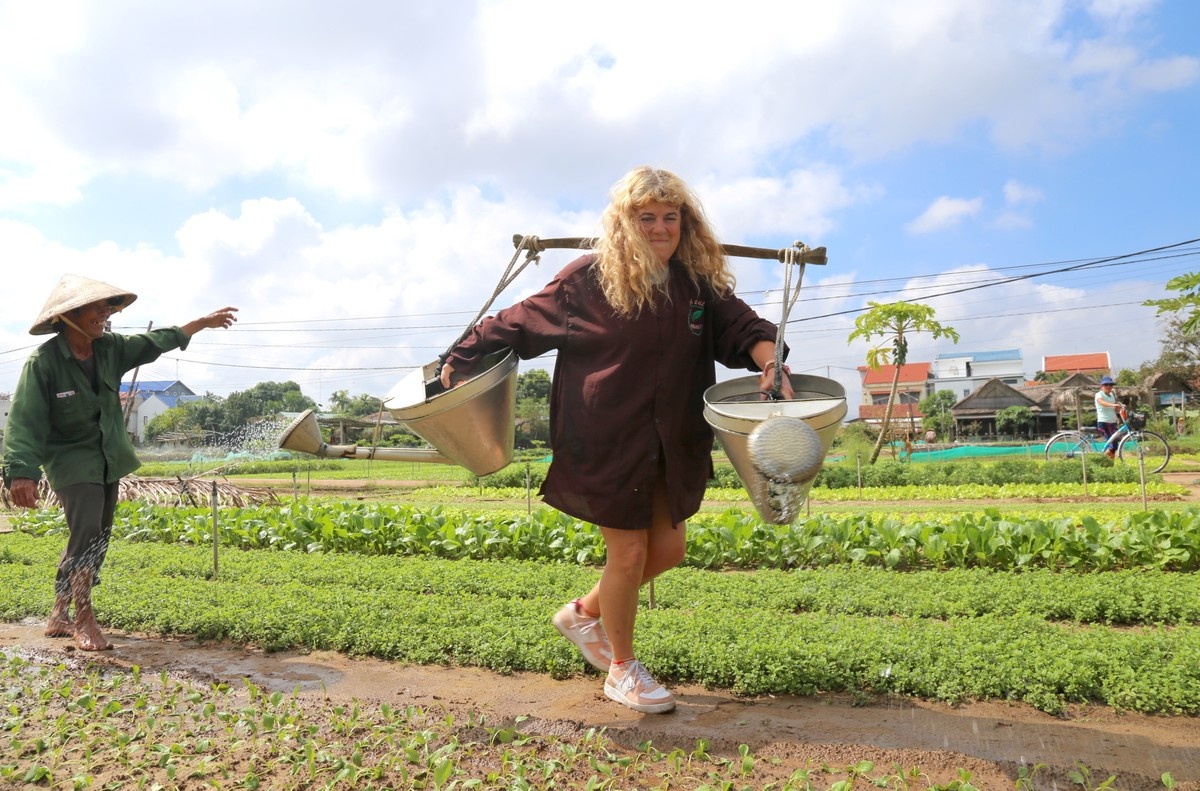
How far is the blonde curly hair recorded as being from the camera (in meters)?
2.55

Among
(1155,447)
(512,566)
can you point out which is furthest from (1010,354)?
(512,566)

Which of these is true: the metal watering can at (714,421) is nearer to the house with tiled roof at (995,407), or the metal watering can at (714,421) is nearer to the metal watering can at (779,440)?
the metal watering can at (779,440)

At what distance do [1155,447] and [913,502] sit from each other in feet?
24.8

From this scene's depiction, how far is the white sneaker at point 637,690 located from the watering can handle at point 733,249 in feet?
4.43

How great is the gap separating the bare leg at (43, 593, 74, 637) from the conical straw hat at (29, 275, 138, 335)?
124cm

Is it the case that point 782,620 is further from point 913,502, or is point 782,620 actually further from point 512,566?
point 913,502

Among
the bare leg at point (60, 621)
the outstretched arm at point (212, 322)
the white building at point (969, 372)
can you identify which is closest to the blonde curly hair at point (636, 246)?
the outstretched arm at point (212, 322)

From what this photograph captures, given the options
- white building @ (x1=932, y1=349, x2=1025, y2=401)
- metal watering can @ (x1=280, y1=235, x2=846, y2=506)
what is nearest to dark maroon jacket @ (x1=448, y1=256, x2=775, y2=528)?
metal watering can @ (x1=280, y1=235, x2=846, y2=506)

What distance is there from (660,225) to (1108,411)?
1252 centimetres

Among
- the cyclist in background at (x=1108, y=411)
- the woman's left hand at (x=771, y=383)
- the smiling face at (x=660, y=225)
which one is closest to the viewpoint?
the woman's left hand at (x=771, y=383)

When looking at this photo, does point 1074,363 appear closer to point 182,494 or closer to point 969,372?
point 969,372

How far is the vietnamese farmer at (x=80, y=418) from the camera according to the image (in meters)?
3.54

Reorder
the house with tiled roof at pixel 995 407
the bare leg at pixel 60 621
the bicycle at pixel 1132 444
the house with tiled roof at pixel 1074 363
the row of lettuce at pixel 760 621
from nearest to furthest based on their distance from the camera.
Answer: the row of lettuce at pixel 760 621 → the bare leg at pixel 60 621 → the bicycle at pixel 1132 444 → the house with tiled roof at pixel 995 407 → the house with tiled roof at pixel 1074 363

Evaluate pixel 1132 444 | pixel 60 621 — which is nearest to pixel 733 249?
pixel 60 621
